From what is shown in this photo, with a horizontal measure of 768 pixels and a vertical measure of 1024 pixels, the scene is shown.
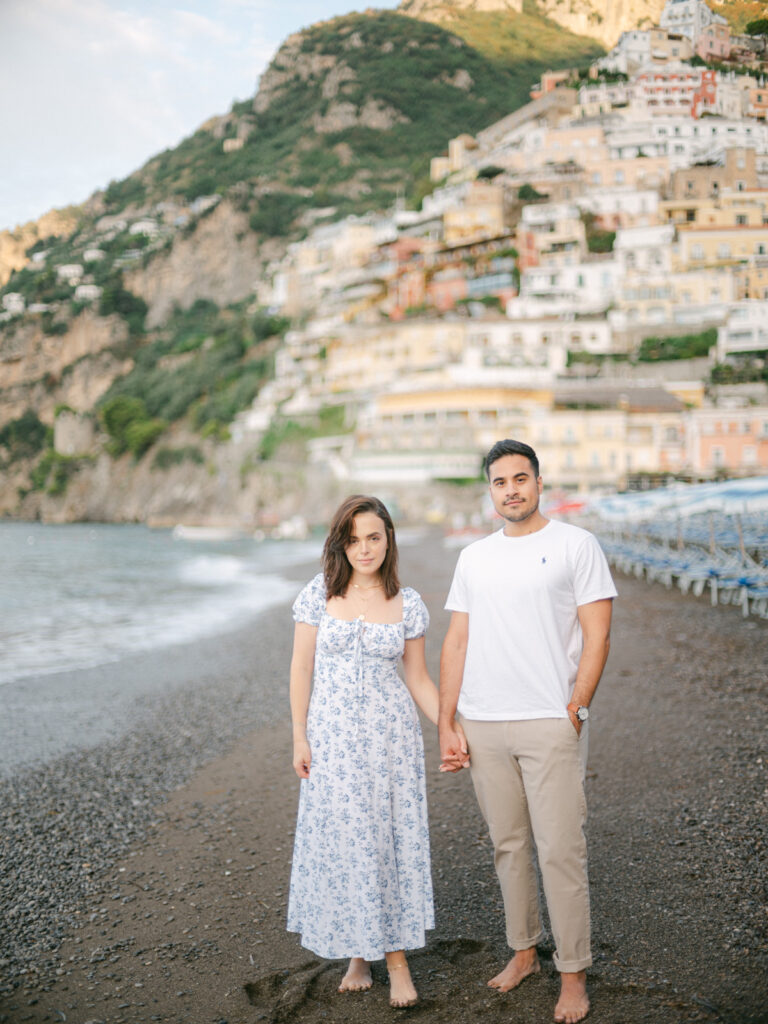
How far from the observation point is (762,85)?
29812mm

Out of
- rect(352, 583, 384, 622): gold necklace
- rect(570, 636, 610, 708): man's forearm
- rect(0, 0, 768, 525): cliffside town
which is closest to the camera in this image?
rect(570, 636, 610, 708): man's forearm

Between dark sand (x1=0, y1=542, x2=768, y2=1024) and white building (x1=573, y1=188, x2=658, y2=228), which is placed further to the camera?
white building (x1=573, y1=188, x2=658, y2=228)

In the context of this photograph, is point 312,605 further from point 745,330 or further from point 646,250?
point 646,250

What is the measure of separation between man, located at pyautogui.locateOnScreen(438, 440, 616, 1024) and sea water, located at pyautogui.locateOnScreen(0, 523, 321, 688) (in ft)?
31.6

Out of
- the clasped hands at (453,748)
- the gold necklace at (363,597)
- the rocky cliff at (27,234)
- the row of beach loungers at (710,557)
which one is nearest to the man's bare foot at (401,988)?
the clasped hands at (453,748)

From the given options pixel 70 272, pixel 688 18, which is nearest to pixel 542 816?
pixel 688 18

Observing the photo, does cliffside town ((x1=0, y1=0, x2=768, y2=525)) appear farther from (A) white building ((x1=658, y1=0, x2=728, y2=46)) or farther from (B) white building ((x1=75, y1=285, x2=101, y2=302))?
(B) white building ((x1=75, y1=285, x2=101, y2=302))

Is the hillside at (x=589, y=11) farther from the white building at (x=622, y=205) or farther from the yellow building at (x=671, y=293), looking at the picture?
the yellow building at (x=671, y=293)

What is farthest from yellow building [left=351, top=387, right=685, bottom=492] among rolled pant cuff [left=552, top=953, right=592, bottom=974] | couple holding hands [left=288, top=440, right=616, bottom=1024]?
rolled pant cuff [left=552, top=953, right=592, bottom=974]

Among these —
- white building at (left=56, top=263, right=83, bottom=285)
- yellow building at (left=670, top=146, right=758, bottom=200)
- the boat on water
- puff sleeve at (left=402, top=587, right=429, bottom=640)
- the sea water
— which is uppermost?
white building at (left=56, top=263, right=83, bottom=285)

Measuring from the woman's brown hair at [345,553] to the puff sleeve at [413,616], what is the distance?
0.19 feet

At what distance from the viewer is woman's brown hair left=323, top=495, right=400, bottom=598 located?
3.01 m

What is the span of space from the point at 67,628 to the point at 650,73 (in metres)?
55.3

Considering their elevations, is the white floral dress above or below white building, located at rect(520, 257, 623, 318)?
below
